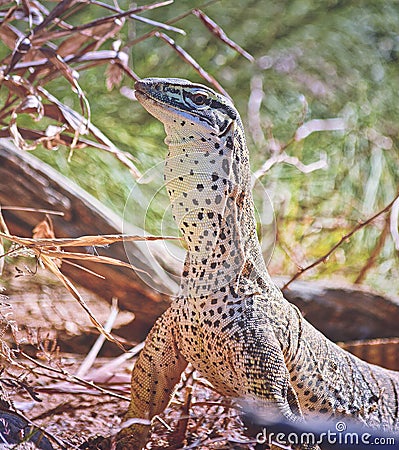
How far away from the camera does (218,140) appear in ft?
2.67

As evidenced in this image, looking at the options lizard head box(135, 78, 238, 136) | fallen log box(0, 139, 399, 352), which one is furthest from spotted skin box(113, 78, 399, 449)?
fallen log box(0, 139, 399, 352)

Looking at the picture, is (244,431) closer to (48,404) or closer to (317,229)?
(48,404)

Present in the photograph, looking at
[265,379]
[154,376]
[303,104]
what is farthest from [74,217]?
[303,104]

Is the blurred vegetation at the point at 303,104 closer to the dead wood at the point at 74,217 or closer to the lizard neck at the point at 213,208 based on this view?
the dead wood at the point at 74,217

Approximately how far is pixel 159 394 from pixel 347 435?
239 millimetres

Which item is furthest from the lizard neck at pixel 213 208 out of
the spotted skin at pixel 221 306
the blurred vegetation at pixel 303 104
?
the blurred vegetation at pixel 303 104

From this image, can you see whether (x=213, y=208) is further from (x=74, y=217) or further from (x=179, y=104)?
(x=74, y=217)

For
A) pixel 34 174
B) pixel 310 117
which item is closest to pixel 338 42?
pixel 310 117

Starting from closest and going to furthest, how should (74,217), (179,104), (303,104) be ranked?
(179,104) → (74,217) → (303,104)

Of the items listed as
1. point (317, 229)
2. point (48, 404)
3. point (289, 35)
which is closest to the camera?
point (48, 404)

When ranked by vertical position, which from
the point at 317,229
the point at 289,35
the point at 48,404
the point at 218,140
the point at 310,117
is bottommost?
the point at 48,404

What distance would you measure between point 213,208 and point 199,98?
123 millimetres

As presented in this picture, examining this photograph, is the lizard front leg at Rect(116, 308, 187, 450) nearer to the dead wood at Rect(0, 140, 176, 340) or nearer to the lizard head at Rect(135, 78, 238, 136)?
the lizard head at Rect(135, 78, 238, 136)

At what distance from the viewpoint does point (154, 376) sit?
0.92 m
